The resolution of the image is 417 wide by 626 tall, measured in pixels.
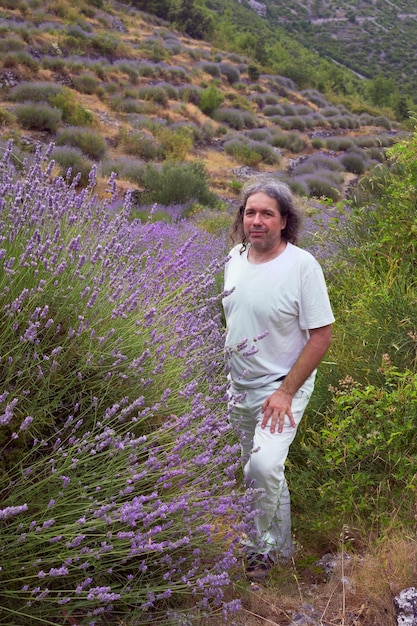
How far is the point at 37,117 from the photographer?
48.6ft

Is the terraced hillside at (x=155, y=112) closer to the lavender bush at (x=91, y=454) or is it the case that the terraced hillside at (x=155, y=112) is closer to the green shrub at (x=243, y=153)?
the green shrub at (x=243, y=153)

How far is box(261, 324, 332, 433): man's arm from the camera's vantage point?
2.69 meters

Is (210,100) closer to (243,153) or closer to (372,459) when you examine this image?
(243,153)

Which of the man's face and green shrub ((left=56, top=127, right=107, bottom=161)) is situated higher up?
the man's face

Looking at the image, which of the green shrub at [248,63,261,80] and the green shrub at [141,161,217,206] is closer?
the green shrub at [141,161,217,206]

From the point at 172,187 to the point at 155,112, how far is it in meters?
11.4

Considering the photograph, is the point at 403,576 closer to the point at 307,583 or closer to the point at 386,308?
the point at 307,583

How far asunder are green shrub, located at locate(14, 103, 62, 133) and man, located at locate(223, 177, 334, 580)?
1326cm

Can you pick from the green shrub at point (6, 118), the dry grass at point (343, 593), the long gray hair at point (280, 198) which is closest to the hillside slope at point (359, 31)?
the green shrub at point (6, 118)

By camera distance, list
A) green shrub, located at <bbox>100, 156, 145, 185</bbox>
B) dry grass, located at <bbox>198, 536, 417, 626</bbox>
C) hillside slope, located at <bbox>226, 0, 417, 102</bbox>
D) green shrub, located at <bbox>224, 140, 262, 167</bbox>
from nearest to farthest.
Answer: dry grass, located at <bbox>198, 536, 417, 626</bbox>
green shrub, located at <bbox>100, 156, 145, 185</bbox>
green shrub, located at <bbox>224, 140, 262, 167</bbox>
hillside slope, located at <bbox>226, 0, 417, 102</bbox>

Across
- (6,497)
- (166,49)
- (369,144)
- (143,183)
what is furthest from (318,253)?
(166,49)

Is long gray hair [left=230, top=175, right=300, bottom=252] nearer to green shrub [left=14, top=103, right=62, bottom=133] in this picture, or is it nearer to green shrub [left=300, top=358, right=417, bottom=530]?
green shrub [left=300, top=358, right=417, bottom=530]

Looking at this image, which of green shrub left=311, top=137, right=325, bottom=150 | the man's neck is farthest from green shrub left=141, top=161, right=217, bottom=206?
green shrub left=311, top=137, right=325, bottom=150

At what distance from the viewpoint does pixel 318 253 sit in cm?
525
